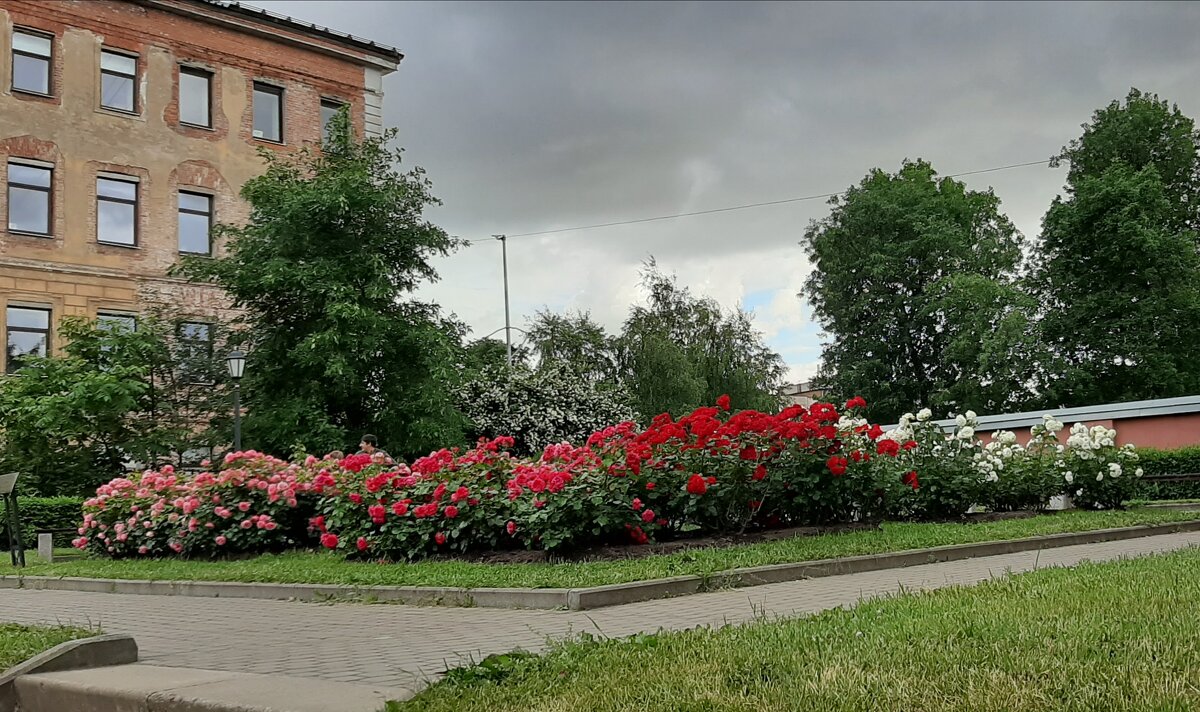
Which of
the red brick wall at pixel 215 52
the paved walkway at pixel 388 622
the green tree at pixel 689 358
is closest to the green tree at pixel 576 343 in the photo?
the green tree at pixel 689 358

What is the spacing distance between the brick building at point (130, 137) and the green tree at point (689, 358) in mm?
14412

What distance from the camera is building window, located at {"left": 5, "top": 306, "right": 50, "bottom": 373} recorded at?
29.5 meters

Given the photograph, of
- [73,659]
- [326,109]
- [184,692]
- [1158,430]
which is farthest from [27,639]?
[1158,430]

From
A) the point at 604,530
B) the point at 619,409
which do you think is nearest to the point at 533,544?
the point at 604,530

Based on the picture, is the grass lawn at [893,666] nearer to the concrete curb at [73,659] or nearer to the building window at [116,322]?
the concrete curb at [73,659]

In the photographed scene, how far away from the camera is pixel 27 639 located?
25.8 feet

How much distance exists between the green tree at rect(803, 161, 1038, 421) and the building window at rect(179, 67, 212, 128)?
32.7m

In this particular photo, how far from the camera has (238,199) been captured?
34.7 meters

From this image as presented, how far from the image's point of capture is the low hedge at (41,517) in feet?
79.2

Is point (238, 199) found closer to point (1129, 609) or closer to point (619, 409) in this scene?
point (619, 409)

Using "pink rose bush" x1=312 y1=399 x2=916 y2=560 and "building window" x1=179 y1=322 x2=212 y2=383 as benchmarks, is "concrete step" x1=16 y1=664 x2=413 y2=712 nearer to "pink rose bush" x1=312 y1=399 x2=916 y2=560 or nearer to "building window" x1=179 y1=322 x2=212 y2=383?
"pink rose bush" x1=312 y1=399 x2=916 y2=560

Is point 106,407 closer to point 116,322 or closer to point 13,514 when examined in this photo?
point 116,322

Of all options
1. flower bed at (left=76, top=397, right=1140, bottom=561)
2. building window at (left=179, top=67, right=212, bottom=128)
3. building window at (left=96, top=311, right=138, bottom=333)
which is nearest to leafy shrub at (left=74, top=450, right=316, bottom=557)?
flower bed at (left=76, top=397, right=1140, bottom=561)

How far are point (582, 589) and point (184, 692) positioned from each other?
424 centimetres
